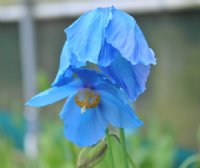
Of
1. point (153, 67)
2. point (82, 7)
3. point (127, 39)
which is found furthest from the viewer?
point (82, 7)

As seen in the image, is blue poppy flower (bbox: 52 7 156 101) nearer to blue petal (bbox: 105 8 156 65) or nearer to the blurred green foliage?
blue petal (bbox: 105 8 156 65)

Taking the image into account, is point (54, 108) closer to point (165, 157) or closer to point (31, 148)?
point (31, 148)

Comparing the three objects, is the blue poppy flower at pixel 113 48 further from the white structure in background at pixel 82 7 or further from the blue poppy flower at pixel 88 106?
the white structure in background at pixel 82 7

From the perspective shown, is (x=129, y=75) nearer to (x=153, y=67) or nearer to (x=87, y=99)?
(x=87, y=99)

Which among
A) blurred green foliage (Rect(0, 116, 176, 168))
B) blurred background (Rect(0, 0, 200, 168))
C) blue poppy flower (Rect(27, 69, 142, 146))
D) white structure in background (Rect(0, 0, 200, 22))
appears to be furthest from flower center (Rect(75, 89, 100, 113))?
white structure in background (Rect(0, 0, 200, 22))

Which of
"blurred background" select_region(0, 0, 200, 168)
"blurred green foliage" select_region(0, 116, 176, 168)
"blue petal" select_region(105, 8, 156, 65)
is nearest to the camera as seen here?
"blue petal" select_region(105, 8, 156, 65)

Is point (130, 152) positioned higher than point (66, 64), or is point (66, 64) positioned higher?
point (66, 64)

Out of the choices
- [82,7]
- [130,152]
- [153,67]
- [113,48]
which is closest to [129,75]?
[113,48]
